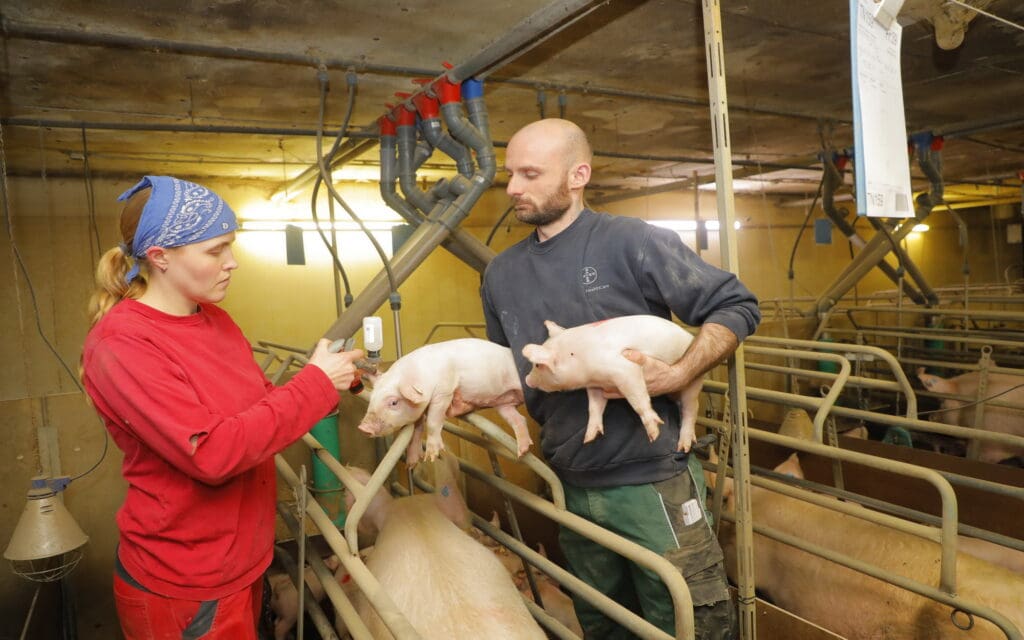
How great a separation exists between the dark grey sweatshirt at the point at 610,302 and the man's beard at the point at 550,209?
0.19 ft

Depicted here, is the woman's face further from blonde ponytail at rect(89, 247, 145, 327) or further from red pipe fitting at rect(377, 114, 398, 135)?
red pipe fitting at rect(377, 114, 398, 135)

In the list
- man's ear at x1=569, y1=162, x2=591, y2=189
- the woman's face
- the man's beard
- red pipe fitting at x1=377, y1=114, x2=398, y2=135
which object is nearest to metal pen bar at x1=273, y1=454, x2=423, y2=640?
the woman's face

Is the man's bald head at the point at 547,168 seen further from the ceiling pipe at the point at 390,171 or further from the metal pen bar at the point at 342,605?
the ceiling pipe at the point at 390,171

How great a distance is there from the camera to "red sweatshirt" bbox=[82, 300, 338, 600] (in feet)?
4.60

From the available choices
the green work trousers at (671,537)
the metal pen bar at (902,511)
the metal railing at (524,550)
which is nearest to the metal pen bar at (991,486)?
the metal pen bar at (902,511)

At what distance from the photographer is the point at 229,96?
3.85 m

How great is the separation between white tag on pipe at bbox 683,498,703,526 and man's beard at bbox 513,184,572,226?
2.80ft

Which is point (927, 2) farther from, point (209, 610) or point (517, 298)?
point (209, 610)

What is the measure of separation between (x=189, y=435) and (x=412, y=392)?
0.56 meters

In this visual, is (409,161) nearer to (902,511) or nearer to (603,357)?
(603,357)

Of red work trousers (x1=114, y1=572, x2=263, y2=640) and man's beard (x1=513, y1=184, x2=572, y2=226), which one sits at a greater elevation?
man's beard (x1=513, y1=184, x2=572, y2=226)

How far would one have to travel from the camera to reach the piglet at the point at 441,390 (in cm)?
178

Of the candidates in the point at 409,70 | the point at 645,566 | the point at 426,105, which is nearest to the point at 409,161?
the point at 426,105

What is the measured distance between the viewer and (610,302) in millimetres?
1725
